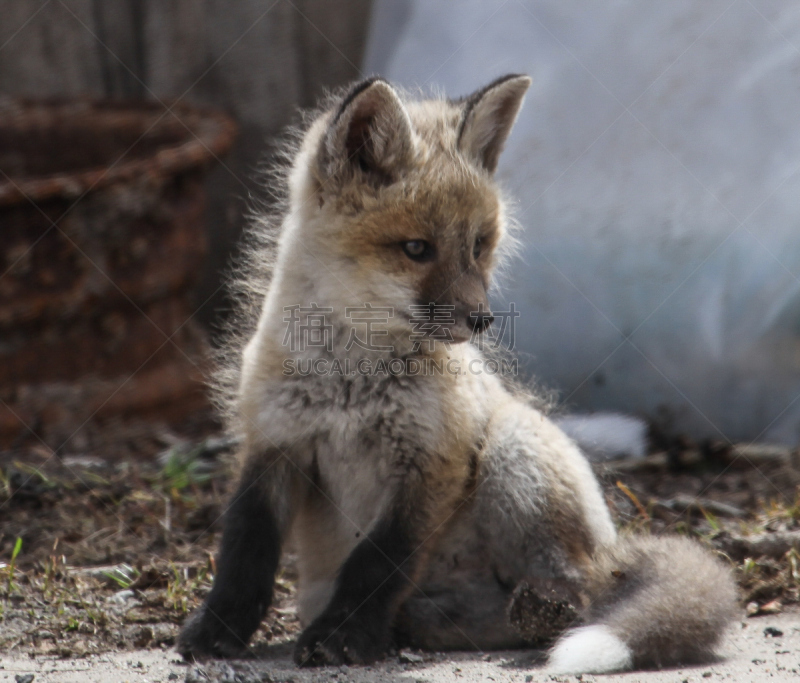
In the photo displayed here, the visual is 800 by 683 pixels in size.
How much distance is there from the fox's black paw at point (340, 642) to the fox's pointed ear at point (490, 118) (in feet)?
4.84

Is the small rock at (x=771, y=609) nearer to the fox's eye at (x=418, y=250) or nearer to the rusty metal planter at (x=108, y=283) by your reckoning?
the fox's eye at (x=418, y=250)

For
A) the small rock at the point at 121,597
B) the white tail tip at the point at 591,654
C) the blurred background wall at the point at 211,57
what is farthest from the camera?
the blurred background wall at the point at 211,57

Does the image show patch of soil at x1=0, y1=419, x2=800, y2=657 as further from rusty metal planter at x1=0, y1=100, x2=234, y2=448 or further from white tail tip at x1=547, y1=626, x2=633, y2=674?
white tail tip at x1=547, y1=626, x2=633, y2=674

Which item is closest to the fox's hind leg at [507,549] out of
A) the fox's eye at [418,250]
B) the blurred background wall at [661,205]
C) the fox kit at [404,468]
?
the fox kit at [404,468]

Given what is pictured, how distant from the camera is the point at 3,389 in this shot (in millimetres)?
4559

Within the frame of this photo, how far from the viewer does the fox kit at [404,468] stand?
2545 millimetres

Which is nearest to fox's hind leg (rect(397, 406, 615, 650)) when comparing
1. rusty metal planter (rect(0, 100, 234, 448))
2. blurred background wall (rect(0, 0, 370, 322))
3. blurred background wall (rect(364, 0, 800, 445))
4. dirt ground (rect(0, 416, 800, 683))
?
dirt ground (rect(0, 416, 800, 683))

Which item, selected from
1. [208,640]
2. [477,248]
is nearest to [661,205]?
[477,248]

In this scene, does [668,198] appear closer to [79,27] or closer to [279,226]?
[279,226]

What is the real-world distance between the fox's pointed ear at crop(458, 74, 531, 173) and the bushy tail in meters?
1.34

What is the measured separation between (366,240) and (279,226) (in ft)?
2.33

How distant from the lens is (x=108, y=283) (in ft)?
15.6

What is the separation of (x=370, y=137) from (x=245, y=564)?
129 cm

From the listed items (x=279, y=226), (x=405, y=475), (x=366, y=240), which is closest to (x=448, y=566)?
(x=405, y=475)
